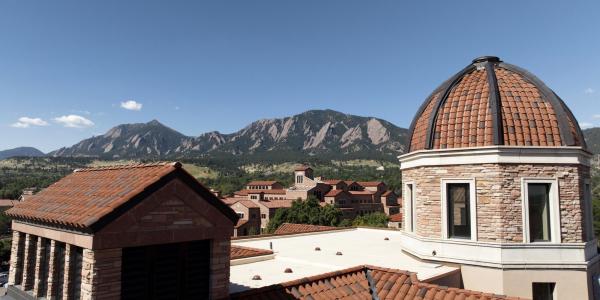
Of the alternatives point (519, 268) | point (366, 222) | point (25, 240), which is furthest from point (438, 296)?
point (366, 222)

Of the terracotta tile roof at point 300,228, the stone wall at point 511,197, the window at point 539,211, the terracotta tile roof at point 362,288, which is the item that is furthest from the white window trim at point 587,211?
the terracotta tile roof at point 300,228

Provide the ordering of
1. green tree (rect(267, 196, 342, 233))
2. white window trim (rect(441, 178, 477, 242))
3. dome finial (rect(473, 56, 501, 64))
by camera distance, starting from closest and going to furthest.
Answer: white window trim (rect(441, 178, 477, 242)) < dome finial (rect(473, 56, 501, 64)) < green tree (rect(267, 196, 342, 233))

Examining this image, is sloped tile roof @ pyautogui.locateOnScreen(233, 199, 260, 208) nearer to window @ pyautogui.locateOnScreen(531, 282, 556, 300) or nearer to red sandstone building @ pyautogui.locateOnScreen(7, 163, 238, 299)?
window @ pyautogui.locateOnScreen(531, 282, 556, 300)

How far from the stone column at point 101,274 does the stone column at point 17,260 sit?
3503 millimetres

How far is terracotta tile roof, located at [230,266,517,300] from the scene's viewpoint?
9.94 m

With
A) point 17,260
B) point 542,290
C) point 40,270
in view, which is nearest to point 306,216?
point 542,290

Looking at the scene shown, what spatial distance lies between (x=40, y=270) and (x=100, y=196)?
224 cm

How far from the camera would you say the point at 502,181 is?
540 inches

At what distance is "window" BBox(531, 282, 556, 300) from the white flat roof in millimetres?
2814

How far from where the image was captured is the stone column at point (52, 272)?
7793 mm

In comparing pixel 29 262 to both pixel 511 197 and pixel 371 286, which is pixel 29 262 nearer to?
pixel 371 286

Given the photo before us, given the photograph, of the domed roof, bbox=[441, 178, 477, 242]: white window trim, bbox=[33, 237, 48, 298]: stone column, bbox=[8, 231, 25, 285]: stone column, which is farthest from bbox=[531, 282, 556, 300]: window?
bbox=[8, 231, 25, 285]: stone column

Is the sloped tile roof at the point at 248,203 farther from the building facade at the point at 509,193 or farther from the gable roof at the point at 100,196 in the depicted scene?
the gable roof at the point at 100,196

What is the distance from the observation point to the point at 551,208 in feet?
45.5
